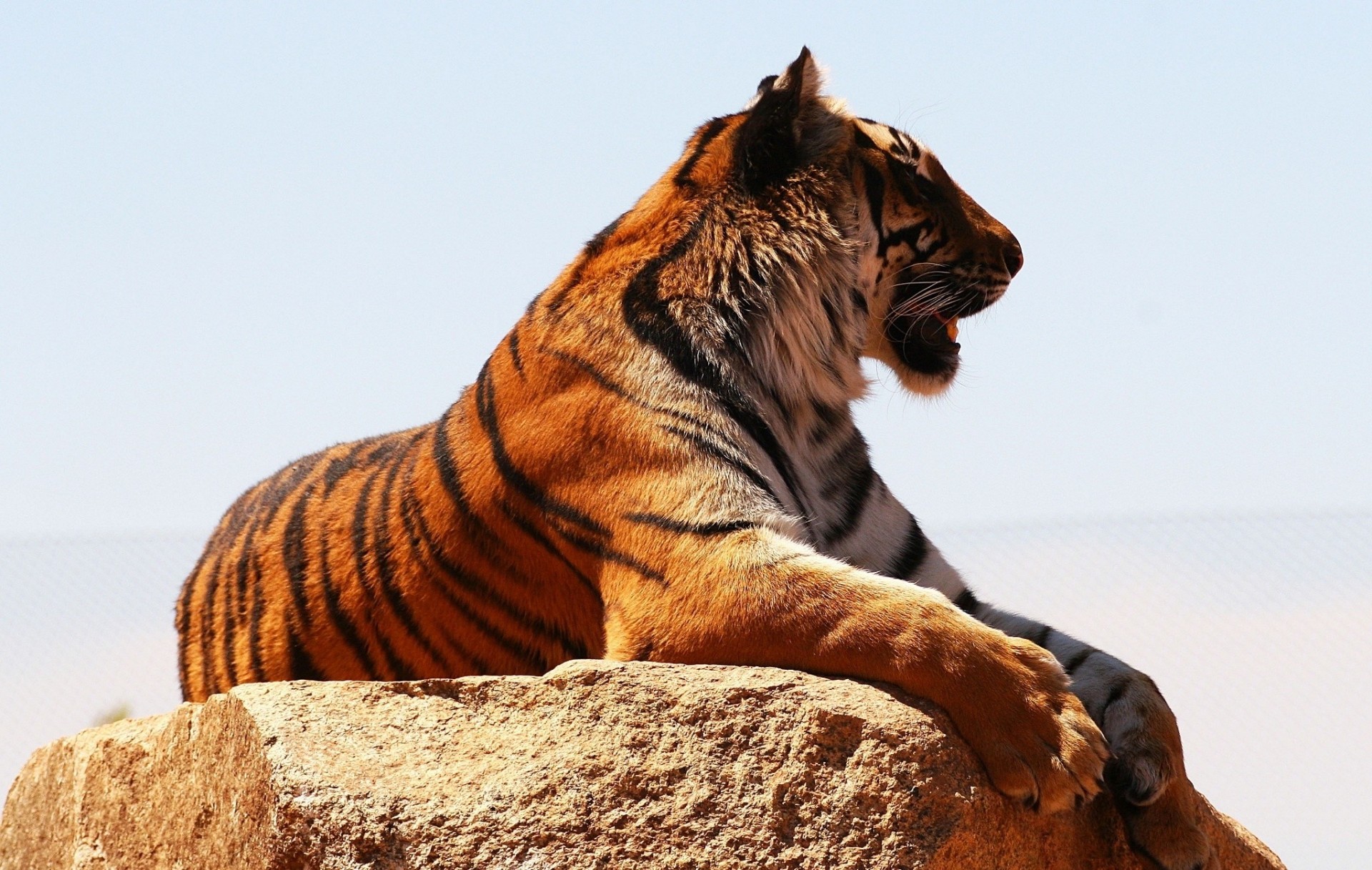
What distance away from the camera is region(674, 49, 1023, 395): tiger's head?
3049mm

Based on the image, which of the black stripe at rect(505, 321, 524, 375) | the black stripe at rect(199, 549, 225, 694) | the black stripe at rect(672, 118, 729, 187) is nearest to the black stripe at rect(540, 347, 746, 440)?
the black stripe at rect(505, 321, 524, 375)

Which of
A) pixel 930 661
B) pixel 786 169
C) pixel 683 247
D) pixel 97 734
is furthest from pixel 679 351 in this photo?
pixel 97 734

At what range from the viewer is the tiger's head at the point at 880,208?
3.05m

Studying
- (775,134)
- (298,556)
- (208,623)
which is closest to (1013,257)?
(775,134)

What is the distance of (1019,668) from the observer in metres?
2.18

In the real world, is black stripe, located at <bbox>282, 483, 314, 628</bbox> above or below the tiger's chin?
below

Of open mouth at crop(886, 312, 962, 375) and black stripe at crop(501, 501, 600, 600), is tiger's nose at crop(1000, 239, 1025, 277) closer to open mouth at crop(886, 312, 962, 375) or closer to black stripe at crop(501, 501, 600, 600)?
open mouth at crop(886, 312, 962, 375)

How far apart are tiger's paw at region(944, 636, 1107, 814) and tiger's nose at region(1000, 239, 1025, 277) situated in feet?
4.23

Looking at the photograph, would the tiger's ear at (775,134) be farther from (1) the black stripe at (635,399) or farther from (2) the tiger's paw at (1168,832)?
(2) the tiger's paw at (1168,832)

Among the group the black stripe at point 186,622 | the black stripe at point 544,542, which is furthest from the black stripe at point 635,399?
the black stripe at point 186,622

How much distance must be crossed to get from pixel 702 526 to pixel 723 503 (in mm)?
61

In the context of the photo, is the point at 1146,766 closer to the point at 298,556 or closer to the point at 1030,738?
the point at 1030,738

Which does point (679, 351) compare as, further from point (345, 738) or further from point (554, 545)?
point (345, 738)

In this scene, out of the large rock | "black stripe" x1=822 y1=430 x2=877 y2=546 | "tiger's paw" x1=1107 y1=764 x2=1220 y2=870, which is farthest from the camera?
"black stripe" x1=822 y1=430 x2=877 y2=546
